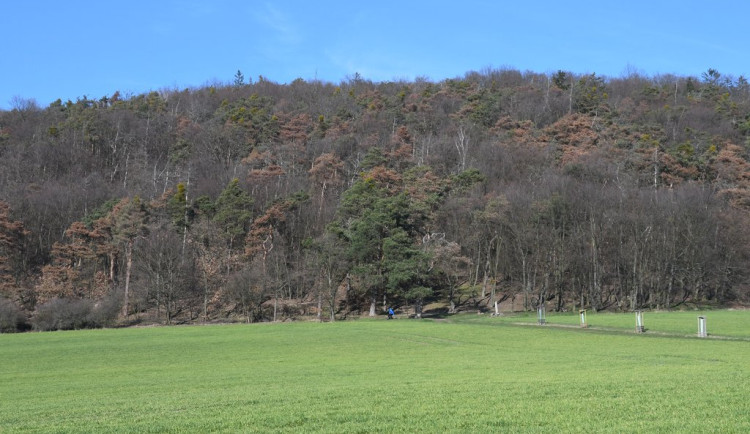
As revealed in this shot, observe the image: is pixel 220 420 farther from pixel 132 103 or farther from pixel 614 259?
pixel 132 103

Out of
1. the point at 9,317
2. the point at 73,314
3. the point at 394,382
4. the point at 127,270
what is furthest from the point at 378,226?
the point at 394,382

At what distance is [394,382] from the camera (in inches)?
800

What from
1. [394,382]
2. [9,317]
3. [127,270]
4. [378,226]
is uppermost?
[378,226]

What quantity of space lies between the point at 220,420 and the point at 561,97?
133 metres

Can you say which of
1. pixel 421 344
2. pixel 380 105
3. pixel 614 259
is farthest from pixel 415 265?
pixel 380 105

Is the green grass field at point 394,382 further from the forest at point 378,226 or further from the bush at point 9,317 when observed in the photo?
the forest at point 378,226

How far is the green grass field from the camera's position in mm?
12422

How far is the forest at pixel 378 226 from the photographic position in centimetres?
7156

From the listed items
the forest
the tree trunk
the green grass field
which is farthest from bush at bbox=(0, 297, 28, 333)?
the green grass field

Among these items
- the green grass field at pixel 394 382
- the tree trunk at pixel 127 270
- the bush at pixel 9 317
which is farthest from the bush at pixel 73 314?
the green grass field at pixel 394 382

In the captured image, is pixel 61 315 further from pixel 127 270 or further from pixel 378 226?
pixel 378 226

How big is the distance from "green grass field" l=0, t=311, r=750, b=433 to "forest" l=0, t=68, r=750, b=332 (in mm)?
25551

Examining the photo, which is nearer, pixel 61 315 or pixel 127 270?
pixel 61 315

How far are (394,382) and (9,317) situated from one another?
178ft
